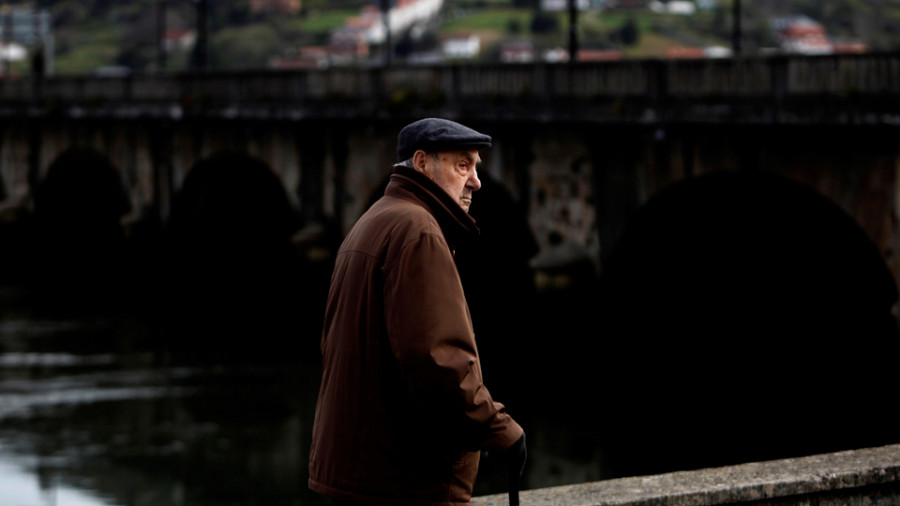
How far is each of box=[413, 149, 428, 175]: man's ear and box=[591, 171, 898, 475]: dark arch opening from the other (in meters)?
11.4

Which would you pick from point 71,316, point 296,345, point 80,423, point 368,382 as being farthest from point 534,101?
point 368,382

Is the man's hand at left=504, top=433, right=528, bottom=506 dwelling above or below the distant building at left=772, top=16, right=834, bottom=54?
above

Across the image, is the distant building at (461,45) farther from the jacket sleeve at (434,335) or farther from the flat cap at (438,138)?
the jacket sleeve at (434,335)

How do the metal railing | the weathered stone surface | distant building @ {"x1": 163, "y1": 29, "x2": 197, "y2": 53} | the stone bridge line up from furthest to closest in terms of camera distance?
distant building @ {"x1": 163, "y1": 29, "x2": 197, "y2": 53}, the stone bridge, the metal railing, the weathered stone surface

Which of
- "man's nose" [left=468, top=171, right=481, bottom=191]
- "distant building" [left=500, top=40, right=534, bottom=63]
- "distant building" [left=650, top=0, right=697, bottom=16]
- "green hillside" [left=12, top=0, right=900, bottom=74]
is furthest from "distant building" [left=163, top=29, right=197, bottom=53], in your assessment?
"man's nose" [left=468, top=171, right=481, bottom=191]

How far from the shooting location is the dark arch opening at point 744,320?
16.4 metres

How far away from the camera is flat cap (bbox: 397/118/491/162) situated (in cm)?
414

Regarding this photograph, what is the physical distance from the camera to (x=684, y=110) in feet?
59.2

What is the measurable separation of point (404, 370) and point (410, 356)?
0.18ft

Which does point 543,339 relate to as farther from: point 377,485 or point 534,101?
Result: point 377,485

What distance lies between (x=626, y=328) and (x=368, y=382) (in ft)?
56.4

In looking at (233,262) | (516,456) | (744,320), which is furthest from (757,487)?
(233,262)

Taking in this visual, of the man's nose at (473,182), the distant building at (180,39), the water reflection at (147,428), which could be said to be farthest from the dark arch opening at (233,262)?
the distant building at (180,39)

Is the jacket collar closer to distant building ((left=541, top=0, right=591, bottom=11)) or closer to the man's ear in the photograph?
the man's ear
